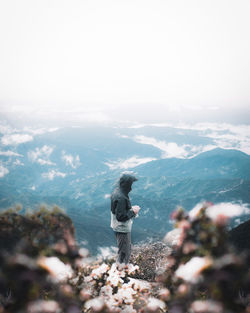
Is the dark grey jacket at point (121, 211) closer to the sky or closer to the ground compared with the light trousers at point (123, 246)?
closer to the sky

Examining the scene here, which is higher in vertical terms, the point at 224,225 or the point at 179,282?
the point at 224,225

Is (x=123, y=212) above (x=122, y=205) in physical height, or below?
below

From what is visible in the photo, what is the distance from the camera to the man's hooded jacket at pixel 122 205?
7.98 m

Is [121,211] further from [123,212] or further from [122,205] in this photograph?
[122,205]

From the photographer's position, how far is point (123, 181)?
8.19 meters

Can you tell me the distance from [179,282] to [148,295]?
3.89 metres

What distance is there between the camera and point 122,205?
26.1ft

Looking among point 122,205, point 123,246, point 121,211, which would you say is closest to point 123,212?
point 121,211

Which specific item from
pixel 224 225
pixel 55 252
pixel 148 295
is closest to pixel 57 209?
pixel 55 252

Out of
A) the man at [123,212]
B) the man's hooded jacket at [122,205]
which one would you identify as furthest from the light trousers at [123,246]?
the man's hooded jacket at [122,205]

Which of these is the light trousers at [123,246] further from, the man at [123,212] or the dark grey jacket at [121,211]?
the dark grey jacket at [121,211]

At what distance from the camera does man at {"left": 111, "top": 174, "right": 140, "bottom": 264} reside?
26.2 ft

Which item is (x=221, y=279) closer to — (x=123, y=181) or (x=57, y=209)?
(x=57, y=209)

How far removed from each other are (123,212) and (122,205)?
0.24 meters
